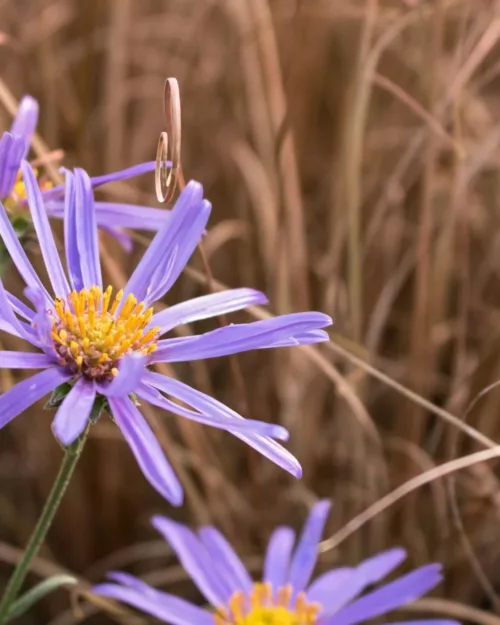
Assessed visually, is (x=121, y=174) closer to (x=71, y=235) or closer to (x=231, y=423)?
(x=71, y=235)

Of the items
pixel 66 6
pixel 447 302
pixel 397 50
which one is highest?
pixel 66 6

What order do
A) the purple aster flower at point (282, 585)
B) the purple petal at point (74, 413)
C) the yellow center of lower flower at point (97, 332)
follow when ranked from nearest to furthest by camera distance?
1. the purple petal at point (74, 413)
2. the yellow center of lower flower at point (97, 332)
3. the purple aster flower at point (282, 585)

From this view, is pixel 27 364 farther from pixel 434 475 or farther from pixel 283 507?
pixel 283 507

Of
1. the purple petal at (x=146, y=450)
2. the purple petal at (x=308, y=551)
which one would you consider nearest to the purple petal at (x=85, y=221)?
the purple petal at (x=146, y=450)

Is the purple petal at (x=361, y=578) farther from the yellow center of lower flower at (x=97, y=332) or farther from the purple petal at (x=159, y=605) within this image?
the yellow center of lower flower at (x=97, y=332)

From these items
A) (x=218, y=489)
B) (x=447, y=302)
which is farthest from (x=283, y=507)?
(x=447, y=302)

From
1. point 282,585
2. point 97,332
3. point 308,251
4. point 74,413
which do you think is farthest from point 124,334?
point 308,251

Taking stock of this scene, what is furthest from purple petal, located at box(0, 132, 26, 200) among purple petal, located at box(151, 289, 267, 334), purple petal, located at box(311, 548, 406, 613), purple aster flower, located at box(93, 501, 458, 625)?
purple petal, located at box(311, 548, 406, 613)
